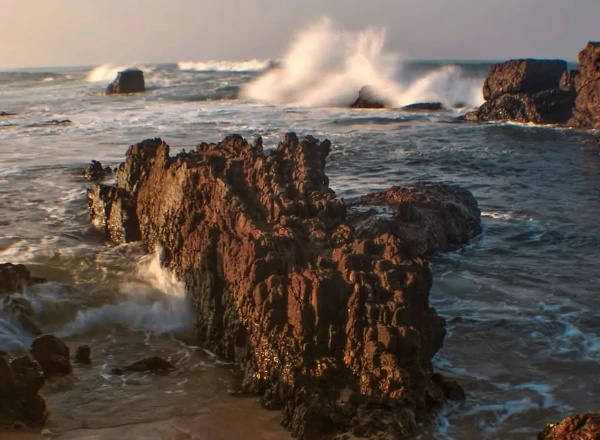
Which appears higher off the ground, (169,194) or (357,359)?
(169,194)

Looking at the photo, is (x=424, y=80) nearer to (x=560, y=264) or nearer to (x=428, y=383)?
(x=560, y=264)

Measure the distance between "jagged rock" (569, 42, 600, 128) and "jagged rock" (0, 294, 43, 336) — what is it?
19.3 metres

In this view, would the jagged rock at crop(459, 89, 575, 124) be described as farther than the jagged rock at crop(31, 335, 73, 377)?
Yes

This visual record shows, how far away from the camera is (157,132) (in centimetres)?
2020

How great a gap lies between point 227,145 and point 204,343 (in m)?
2.52

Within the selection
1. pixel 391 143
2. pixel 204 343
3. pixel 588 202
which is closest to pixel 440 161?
pixel 391 143

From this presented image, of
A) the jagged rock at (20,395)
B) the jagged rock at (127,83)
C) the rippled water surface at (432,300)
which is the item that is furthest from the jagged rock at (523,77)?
the jagged rock at (20,395)

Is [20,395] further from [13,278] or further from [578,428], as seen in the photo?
[578,428]

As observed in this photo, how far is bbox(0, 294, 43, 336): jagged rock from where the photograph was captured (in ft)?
18.1

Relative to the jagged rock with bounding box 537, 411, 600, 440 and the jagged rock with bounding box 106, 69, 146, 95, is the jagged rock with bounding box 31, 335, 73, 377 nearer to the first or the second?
the jagged rock with bounding box 537, 411, 600, 440

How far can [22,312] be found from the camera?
5.62m

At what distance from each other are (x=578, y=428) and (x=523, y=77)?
22730 mm

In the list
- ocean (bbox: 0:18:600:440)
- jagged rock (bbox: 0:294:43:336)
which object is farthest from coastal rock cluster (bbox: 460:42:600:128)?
jagged rock (bbox: 0:294:43:336)

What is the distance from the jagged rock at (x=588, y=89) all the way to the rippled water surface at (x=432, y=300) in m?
6.75
